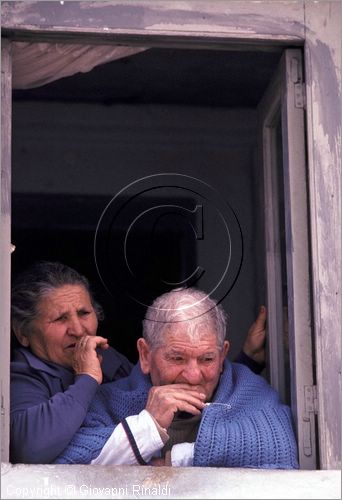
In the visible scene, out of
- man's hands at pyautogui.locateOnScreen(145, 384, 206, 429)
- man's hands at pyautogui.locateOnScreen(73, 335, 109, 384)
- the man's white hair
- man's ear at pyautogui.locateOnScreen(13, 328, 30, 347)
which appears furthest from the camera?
man's ear at pyautogui.locateOnScreen(13, 328, 30, 347)

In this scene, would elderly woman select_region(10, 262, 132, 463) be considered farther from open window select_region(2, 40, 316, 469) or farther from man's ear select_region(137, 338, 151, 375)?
open window select_region(2, 40, 316, 469)

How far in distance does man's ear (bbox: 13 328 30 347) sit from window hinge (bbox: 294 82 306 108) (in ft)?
3.82

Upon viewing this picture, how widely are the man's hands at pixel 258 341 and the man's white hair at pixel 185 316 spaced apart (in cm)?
17

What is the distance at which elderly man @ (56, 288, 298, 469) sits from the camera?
3.92 metres

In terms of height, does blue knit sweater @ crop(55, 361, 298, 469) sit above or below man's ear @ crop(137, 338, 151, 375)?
below

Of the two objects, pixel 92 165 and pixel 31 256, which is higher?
pixel 92 165

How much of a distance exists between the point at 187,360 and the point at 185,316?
15cm

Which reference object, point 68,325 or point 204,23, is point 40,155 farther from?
point 204,23

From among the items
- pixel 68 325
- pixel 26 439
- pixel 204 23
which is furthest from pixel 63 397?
pixel 204 23

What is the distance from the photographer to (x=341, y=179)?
3.93 meters

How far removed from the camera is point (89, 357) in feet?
13.8

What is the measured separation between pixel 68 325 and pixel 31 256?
1070 mm

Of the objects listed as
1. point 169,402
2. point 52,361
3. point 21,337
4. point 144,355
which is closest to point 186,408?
point 169,402

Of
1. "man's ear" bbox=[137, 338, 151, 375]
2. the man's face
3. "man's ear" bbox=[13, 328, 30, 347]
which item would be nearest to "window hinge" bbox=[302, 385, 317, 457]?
the man's face
